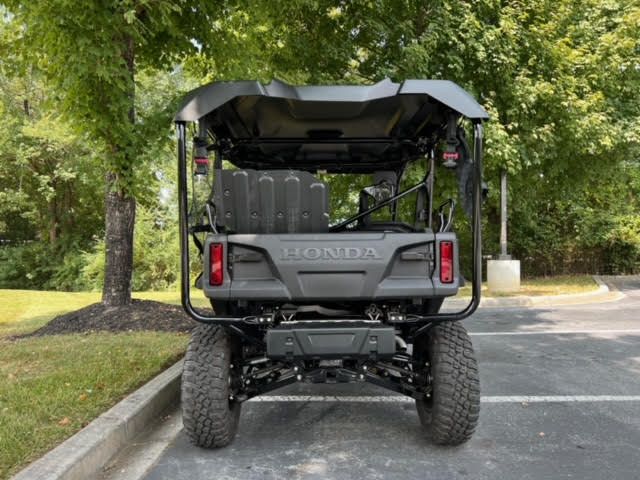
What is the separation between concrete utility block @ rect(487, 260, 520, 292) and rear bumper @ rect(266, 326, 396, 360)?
383 inches

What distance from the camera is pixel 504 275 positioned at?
12219 millimetres

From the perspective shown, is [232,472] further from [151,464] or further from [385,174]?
[385,174]

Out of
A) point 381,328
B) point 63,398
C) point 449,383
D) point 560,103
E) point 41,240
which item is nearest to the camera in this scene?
point 381,328

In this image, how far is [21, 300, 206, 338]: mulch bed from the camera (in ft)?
22.7

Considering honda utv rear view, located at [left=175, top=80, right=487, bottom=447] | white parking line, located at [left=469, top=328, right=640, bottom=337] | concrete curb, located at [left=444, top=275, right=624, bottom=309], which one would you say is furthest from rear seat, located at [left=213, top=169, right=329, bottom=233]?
concrete curb, located at [left=444, top=275, right=624, bottom=309]

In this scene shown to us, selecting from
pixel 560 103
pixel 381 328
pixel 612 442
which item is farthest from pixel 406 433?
pixel 560 103

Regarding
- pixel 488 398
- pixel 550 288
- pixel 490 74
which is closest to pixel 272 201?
pixel 488 398

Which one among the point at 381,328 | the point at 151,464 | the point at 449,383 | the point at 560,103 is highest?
the point at 560,103

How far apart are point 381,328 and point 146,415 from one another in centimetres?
195

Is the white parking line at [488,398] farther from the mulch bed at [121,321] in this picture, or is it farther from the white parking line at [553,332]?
the white parking line at [553,332]

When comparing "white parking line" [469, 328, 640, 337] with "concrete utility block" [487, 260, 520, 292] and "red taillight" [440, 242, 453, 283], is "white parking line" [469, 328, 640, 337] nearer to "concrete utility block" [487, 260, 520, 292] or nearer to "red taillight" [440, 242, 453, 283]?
"concrete utility block" [487, 260, 520, 292]

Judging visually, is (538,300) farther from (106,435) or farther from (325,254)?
(106,435)

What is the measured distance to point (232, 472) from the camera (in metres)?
3.21

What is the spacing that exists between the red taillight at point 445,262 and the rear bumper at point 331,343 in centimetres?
46
